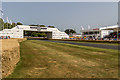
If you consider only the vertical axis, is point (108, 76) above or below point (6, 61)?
below

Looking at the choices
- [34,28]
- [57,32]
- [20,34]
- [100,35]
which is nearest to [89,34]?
[100,35]

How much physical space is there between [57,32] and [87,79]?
76.8 meters

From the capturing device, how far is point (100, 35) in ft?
243

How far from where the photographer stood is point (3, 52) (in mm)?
3555

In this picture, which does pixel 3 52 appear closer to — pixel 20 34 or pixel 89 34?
pixel 20 34

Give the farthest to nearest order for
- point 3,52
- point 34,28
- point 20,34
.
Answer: point 34,28 → point 20,34 → point 3,52

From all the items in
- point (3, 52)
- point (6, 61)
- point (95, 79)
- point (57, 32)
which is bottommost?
point (95, 79)

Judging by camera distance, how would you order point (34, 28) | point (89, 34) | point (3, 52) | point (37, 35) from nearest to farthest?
point (3, 52) → point (34, 28) → point (89, 34) → point (37, 35)

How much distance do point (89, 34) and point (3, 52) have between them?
89.8 metres

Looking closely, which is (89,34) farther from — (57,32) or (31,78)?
(31,78)

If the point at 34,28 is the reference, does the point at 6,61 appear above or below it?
below

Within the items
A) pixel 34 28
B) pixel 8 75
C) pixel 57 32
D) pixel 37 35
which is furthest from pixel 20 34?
pixel 8 75

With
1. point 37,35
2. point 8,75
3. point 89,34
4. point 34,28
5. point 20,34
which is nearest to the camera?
point 8,75

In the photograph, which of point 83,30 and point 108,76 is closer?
point 108,76
